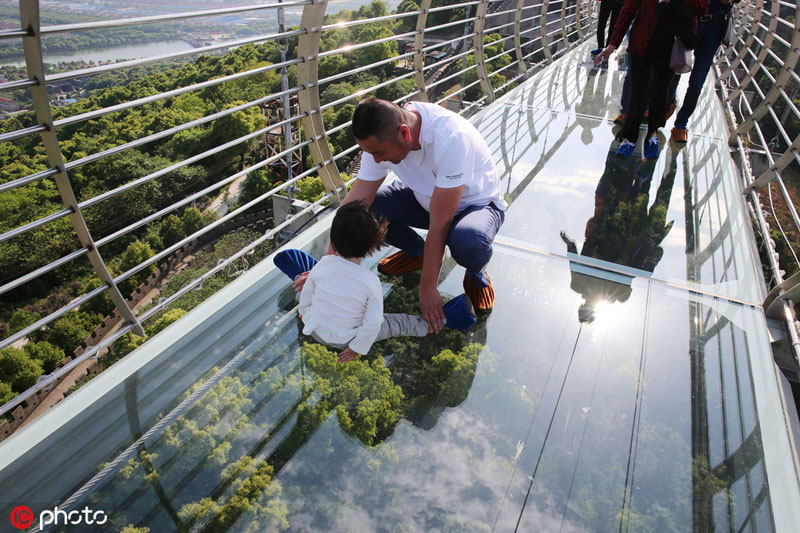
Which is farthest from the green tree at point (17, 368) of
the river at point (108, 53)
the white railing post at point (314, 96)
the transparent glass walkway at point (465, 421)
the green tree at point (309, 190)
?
the transparent glass walkway at point (465, 421)

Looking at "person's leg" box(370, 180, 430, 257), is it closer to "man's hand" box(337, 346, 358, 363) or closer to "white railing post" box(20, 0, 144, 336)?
"man's hand" box(337, 346, 358, 363)

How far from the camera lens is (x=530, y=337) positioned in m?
1.86

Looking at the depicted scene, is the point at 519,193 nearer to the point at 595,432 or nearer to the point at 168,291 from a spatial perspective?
the point at 595,432

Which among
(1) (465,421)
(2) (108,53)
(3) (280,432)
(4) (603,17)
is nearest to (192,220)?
(2) (108,53)

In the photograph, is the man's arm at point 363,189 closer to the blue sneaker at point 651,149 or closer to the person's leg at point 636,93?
the person's leg at point 636,93

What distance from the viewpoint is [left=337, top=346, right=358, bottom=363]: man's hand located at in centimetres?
171

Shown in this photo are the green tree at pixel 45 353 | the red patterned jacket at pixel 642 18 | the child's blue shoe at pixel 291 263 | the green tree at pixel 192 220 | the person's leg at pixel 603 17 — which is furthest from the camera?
the green tree at pixel 192 220

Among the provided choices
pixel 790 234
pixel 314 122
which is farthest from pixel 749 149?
pixel 790 234

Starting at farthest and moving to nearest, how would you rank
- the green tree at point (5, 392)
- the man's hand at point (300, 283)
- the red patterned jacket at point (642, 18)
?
the green tree at point (5, 392) < the red patterned jacket at point (642, 18) < the man's hand at point (300, 283)

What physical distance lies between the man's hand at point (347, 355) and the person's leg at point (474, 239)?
0.52 metres

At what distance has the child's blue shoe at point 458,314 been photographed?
1861 millimetres

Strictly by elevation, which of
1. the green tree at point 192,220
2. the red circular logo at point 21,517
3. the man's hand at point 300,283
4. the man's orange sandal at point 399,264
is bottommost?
the green tree at point 192,220

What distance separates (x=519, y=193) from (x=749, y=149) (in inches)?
74.7

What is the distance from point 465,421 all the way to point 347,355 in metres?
0.45
